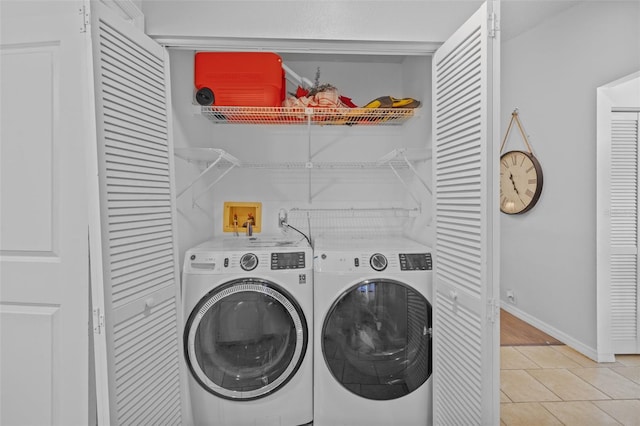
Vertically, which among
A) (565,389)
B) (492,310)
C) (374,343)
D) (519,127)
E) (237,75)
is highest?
(237,75)

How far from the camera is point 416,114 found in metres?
2.40

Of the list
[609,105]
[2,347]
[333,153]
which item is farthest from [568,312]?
[2,347]

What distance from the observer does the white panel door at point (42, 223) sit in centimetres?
134

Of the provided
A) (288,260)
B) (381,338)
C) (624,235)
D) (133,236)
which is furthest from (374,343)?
(624,235)

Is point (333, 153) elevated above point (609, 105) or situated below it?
below

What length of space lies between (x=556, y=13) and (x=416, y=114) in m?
1.54

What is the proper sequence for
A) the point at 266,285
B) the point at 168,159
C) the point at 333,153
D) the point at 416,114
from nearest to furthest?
the point at 168,159 < the point at 266,285 < the point at 416,114 < the point at 333,153

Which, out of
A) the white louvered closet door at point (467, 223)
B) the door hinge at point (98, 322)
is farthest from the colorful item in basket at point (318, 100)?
the door hinge at point (98, 322)

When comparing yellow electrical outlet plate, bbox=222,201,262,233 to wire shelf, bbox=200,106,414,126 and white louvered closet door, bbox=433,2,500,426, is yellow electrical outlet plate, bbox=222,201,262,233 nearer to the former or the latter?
wire shelf, bbox=200,106,414,126

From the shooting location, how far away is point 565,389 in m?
2.23

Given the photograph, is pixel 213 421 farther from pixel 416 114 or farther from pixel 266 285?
pixel 416 114

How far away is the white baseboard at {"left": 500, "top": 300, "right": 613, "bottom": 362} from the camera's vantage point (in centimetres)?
262

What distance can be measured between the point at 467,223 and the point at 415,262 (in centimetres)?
54

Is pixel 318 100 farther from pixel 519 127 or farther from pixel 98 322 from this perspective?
pixel 519 127
